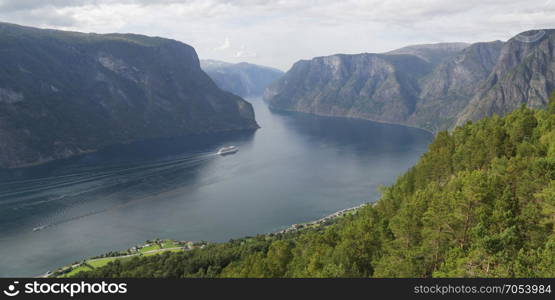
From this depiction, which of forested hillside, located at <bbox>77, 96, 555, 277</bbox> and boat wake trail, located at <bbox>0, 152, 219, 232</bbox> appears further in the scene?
boat wake trail, located at <bbox>0, 152, 219, 232</bbox>

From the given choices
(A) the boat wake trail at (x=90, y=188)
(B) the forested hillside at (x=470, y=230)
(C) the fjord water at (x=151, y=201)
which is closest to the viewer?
→ (B) the forested hillside at (x=470, y=230)

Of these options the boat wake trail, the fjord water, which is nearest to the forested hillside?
the fjord water

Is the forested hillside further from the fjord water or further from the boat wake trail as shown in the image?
the boat wake trail

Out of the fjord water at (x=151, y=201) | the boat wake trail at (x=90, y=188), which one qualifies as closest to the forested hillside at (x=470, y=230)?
the fjord water at (x=151, y=201)

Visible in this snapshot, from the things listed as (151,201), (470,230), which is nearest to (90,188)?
(151,201)

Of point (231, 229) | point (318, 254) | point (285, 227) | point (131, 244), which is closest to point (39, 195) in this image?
point (131, 244)

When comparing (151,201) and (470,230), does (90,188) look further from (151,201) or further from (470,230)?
(470,230)

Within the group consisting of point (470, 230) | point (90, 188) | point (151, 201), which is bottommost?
point (151, 201)

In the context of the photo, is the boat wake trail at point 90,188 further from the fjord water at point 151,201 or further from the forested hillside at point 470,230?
the forested hillside at point 470,230
